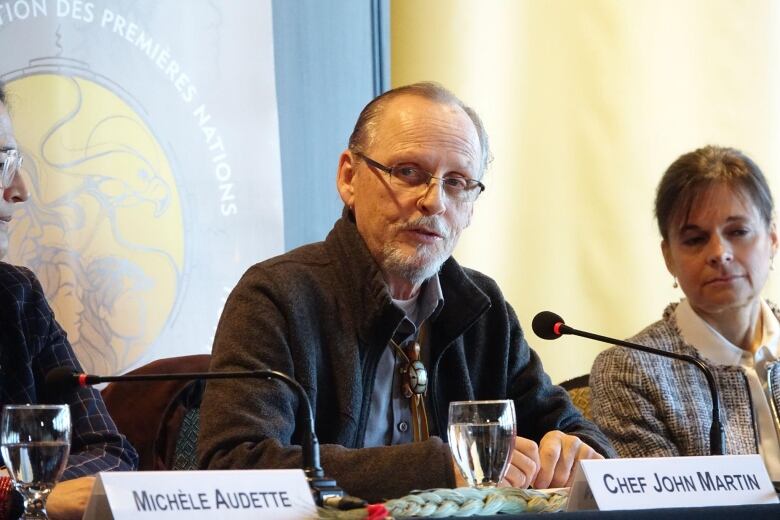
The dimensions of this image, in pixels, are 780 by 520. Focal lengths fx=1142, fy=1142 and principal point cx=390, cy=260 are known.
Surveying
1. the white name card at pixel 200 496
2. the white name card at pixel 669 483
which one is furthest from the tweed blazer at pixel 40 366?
the white name card at pixel 669 483

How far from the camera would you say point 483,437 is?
1588mm

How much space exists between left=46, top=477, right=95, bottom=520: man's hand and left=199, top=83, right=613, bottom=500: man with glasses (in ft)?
1.40

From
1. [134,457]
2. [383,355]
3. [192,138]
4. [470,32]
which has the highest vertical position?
[470,32]

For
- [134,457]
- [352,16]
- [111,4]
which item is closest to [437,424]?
[134,457]

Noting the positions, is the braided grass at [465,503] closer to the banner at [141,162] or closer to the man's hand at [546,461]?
the man's hand at [546,461]

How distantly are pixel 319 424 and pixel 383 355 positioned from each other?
21cm

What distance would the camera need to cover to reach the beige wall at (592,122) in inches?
159

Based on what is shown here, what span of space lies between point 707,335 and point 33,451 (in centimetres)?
199

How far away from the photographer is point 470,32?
3.99 meters

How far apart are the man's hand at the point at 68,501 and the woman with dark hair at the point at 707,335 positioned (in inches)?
62.6

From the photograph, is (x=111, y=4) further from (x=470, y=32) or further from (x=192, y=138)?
(x=470, y=32)

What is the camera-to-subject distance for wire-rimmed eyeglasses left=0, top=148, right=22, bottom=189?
2424mm

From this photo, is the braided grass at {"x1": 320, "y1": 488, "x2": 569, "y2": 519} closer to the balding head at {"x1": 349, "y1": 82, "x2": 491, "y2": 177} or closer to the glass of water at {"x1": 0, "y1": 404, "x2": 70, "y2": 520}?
the glass of water at {"x1": 0, "y1": 404, "x2": 70, "y2": 520}

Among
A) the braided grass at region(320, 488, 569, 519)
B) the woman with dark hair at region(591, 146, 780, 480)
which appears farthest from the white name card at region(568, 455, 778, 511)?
the woman with dark hair at region(591, 146, 780, 480)
